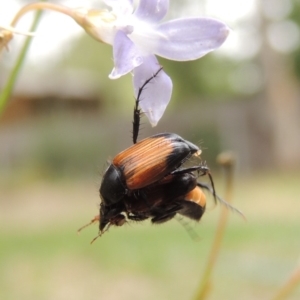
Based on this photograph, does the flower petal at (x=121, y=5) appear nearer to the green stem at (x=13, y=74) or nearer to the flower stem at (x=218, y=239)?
the green stem at (x=13, y=74)

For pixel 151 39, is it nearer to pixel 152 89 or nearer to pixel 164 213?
pixel 152 89

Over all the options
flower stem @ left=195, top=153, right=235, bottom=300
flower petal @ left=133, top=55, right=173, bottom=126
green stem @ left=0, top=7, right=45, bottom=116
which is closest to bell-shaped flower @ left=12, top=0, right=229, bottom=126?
flower petal @ left=133, top=55, right=173, bottom=126

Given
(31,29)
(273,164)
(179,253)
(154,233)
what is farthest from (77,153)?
(31,29)

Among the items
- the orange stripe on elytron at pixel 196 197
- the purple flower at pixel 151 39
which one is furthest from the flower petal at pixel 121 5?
the orange stripe on elytron at pixel 196 197

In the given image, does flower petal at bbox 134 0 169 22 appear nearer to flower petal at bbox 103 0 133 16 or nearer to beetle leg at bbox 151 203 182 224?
flower petal at bbox 103 0 133 16

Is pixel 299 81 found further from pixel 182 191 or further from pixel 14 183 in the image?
pixel 182 191

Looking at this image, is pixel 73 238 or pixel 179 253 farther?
pixel 73 238

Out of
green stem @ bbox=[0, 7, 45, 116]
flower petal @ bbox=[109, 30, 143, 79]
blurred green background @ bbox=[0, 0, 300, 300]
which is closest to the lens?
flower petal @ bbox=[109, 30, 143, 79]
